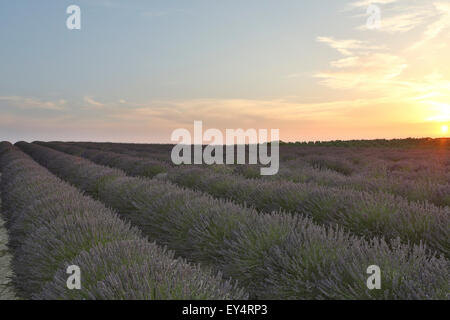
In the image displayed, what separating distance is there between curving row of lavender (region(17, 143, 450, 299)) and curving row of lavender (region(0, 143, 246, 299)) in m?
0.36

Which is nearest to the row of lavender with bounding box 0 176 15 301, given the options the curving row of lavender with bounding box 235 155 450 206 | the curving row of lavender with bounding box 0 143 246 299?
the curving row of lavender with bounding box 0 143 246 299

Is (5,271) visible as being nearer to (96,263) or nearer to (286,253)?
(96,263)

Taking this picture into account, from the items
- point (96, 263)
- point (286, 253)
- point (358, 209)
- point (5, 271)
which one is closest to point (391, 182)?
point (358, 209)

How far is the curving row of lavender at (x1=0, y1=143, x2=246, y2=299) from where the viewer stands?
2223 millimetres

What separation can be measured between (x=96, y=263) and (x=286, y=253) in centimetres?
143

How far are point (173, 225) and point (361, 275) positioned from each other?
2.89 meters

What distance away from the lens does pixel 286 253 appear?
122 inches

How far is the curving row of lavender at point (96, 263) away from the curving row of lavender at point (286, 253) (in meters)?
0.36

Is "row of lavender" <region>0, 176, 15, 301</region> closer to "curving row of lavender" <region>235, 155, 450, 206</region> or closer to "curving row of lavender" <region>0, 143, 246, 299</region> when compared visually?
"curving row of lavender" <region>0, 143, 246, 299</region>

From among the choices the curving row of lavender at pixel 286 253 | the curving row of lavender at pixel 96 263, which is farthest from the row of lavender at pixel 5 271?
the curving row of lavender at pixel 286 253
